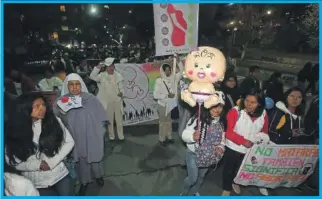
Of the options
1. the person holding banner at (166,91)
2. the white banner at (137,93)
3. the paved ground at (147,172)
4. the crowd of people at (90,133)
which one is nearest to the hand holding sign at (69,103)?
the crowd of people at (90,133)

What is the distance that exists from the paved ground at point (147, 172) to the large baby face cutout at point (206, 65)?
1.94 meters

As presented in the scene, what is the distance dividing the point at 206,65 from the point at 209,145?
993 mm

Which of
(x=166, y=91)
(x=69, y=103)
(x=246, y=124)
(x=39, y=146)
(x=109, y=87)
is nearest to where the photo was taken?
(x=39, y=146)

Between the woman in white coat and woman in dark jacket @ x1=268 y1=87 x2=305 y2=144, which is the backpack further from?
the woman in white coat

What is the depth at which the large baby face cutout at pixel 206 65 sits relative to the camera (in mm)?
3237

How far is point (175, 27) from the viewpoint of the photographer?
207 inches

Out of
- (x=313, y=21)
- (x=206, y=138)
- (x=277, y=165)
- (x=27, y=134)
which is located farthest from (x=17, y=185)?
(x=313, y=21)

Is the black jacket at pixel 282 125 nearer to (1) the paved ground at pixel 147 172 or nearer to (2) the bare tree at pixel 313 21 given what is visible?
(1) the paved ground at pixel 147 172

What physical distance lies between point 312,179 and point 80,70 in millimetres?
10066

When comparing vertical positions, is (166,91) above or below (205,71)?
below

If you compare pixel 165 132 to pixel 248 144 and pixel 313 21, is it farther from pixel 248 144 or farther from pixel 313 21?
pixel 313 21

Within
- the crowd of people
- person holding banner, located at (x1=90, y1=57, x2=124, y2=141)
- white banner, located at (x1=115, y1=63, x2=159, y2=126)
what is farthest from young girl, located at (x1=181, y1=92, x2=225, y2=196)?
white banner, located at (x1=115, y1=63, x2=159, y2=126)

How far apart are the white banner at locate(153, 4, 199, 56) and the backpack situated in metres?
2.09

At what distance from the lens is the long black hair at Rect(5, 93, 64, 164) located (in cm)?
289
